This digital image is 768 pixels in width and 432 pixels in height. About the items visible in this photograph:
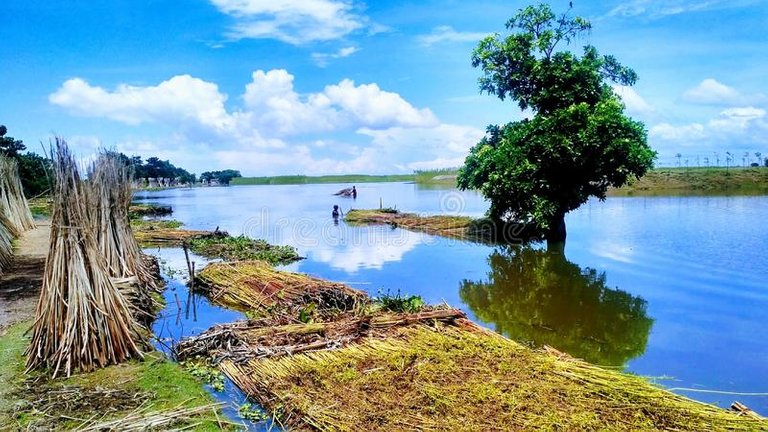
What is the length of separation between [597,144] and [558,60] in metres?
3.60

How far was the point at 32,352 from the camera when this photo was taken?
6.07m

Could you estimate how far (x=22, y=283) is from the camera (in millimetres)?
10484

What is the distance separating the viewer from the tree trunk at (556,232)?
58.8ft

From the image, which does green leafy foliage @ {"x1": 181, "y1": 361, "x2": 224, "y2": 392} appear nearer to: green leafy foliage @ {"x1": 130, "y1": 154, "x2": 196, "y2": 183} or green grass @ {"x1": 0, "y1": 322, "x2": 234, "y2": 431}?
Result: green grass @ {"x1": 0, "y1": 322, "x2": 234, "y2": 431}

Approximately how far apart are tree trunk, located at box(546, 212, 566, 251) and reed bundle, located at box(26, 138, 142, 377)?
48.7ft

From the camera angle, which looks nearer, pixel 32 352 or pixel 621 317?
pixel 32 352

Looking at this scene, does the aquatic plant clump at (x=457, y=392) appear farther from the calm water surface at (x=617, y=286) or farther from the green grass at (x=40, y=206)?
the green grass at (x=40, y=206)

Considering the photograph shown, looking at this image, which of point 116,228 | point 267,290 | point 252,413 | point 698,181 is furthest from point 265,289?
point 698,181

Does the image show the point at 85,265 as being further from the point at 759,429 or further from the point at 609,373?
the point at 759,429

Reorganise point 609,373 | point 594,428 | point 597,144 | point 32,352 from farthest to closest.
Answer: point 597,144, point 32,352, point 609,373, point 594,428

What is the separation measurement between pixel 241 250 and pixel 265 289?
7210 mm

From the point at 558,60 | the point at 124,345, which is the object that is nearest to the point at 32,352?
the point at 124,345

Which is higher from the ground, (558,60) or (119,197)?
(558,60)

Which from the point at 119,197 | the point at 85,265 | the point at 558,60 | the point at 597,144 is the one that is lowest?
the point at 85,265
